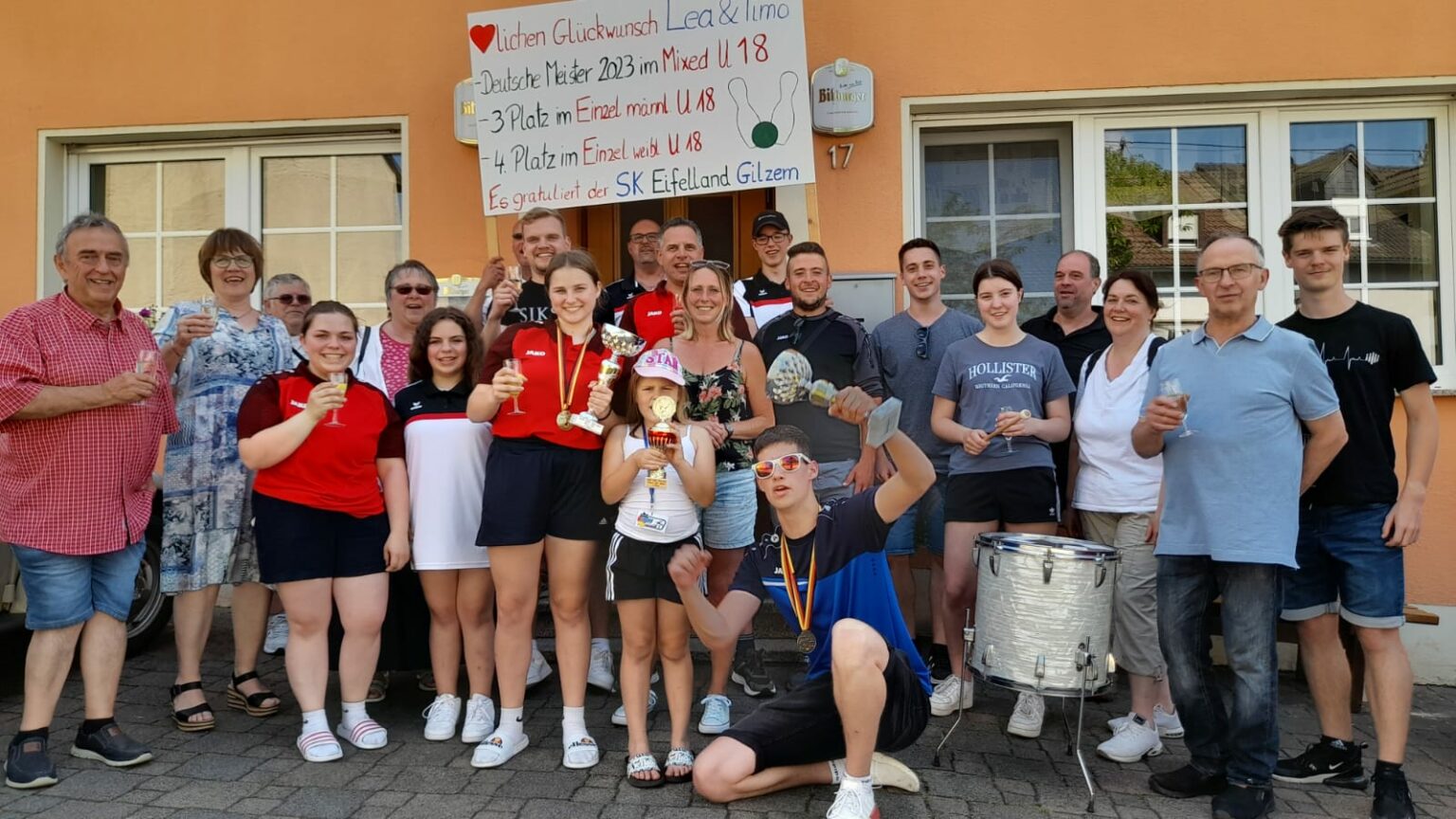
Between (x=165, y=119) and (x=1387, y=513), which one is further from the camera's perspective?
(x=165, y=119)

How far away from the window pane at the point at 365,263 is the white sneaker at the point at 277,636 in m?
2.30

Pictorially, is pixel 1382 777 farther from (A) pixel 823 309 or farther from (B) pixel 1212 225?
(B) pixel 1212 225

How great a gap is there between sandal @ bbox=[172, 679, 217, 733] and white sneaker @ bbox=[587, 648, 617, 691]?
5.45ft

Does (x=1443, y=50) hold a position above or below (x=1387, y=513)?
above

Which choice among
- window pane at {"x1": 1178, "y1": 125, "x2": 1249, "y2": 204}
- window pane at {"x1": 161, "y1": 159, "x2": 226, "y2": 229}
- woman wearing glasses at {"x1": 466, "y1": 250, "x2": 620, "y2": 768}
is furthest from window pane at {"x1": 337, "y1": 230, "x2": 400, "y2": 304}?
window pane at {"x1": 1178, "y1": 125, "x2": 1249, "y2": 204}

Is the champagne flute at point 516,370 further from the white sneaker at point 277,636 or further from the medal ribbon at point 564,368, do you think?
the white sneaker at point 277,636

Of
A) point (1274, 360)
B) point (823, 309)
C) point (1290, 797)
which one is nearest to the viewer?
point (1274, 360)

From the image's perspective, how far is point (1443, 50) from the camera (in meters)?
5.48

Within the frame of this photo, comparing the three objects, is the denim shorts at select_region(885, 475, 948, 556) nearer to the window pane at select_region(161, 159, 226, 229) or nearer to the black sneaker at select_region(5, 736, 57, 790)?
the black sneaker at select_region(5, 736, 57, 790)

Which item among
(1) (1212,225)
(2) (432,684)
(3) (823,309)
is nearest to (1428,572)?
(1) (1212,225)

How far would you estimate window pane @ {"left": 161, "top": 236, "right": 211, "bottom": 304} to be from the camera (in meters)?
6.77

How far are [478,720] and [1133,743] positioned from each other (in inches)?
106

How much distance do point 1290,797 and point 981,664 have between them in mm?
1226

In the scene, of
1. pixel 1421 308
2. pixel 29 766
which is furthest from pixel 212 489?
pixel 1421 308
